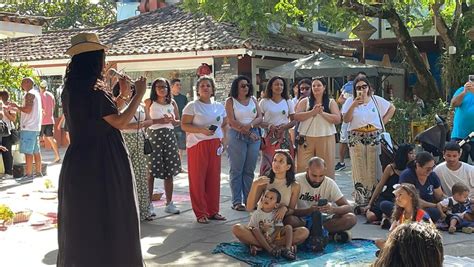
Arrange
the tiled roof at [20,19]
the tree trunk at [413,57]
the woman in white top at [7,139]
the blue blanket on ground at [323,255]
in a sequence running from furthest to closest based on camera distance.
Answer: the tree trunk at [413,57]
the tiled roof at [20,19]
the woman in white top at [7,139]
the blue blanket on ground at [323,255]

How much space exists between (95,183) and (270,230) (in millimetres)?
2289

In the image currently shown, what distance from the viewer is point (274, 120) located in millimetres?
7793

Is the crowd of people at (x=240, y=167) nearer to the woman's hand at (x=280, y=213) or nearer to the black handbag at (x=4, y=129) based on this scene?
the woman's hand at (x=280, y=213)

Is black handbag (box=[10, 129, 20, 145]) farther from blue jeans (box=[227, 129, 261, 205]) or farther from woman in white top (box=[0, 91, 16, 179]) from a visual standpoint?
blue jeans (box=[227, 129, 261, 205])

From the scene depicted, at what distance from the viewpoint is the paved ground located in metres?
5.67

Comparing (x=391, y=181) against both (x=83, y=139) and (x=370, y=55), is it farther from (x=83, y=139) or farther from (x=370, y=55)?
(x=370, y=55)

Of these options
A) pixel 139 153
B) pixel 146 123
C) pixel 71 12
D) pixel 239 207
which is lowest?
pixel 239 207

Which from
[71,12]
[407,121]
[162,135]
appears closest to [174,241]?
[162,135]

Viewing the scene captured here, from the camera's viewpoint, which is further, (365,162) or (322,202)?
(365,162)

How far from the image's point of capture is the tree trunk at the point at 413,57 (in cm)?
1412

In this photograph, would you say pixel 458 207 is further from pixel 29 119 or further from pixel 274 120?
pixel 29 119

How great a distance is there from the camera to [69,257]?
3938mm

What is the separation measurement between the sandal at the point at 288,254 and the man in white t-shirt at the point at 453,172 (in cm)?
232

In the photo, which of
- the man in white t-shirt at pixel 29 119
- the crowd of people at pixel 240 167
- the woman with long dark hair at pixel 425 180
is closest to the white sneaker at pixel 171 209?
the crowd of people at pixel 240 167
